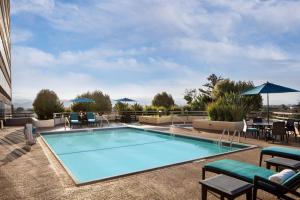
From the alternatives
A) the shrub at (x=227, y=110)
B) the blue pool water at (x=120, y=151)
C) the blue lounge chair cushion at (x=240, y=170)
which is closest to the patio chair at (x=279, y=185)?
the blue lounge chair cushion at (x=240, y=170)

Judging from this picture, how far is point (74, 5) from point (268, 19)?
8390mm

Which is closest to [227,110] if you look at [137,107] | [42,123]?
[137,107]

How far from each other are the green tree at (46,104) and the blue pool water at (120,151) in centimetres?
618

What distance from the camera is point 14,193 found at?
3.81m

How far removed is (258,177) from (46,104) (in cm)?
1731

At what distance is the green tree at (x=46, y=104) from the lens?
1758 cm

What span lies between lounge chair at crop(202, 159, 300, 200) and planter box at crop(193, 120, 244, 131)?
7.62m

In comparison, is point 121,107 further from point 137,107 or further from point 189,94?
point 189,94

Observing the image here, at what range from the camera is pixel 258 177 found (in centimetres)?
290

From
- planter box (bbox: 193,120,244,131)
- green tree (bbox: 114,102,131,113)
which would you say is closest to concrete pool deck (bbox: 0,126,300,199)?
planter box (bbox: 193,120,244,131)

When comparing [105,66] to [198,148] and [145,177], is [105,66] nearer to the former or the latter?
[198,148]

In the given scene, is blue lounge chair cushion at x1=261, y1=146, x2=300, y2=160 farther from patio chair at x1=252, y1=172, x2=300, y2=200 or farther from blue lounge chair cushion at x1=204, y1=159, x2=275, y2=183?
patio chair at x1=252, y1=172, x2=300, y2=200

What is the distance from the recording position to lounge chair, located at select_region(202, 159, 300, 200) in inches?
110

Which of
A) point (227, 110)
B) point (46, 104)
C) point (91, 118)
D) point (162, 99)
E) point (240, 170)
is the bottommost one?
point (240, 170)
